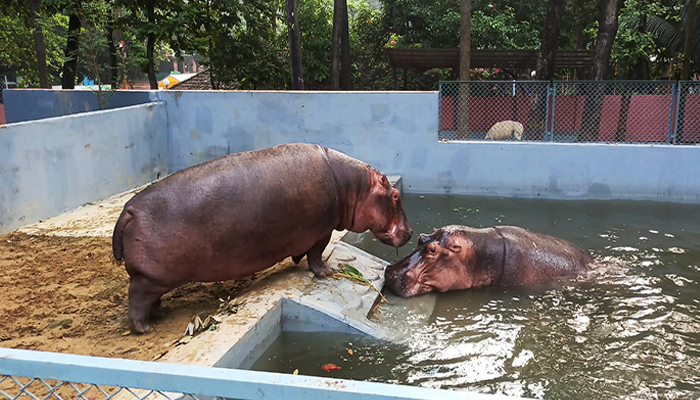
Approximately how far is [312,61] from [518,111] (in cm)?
991

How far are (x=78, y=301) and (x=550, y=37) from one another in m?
11.7

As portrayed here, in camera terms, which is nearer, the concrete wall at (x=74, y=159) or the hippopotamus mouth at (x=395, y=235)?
the hippopotamus mouth at (x=395, y=235)

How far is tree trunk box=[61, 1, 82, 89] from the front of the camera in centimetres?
1297

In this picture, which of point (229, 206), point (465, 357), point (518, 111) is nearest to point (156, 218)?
point (229, 206)

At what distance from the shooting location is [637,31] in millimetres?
15312

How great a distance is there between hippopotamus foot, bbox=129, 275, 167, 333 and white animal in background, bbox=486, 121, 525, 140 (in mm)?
8232

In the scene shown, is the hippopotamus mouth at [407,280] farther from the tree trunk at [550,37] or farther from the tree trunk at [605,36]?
the tree trunk at [550,37]

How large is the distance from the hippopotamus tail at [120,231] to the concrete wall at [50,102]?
26.3 ft

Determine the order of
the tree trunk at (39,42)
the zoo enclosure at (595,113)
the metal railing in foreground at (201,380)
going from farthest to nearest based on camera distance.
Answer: the tree trunk at (39,42) < the zoo enclosure at (595,113) < the metal railing in foreground at (201,380)

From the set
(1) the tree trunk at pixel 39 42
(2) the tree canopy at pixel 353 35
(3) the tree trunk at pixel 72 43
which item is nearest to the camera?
(3) the tree trunk at pixel 72 43

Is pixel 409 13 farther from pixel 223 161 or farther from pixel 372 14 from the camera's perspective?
pixel 223 161

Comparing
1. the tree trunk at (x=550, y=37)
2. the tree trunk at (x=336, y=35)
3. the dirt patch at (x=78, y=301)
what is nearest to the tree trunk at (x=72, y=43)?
the tree trunk at (x=336, y=35)

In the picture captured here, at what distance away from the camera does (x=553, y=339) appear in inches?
198

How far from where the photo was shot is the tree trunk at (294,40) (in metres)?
12.8
